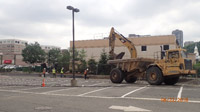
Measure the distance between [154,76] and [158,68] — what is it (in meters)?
0.73

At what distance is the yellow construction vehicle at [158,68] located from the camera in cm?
1698

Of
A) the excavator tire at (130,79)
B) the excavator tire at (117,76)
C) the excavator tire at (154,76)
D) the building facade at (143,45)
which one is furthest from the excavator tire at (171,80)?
the building facade at (143,45)

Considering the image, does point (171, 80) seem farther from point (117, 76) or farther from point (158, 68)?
point (117, 76)

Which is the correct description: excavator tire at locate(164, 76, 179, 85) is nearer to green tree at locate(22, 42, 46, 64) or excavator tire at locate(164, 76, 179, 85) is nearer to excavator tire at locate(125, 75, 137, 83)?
excavator tire at locate(125, 75, 137, 83)

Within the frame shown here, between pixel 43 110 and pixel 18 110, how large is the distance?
0.95 meters

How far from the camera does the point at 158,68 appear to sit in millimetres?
18000

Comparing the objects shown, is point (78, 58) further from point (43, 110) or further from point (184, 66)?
point (43, 110)

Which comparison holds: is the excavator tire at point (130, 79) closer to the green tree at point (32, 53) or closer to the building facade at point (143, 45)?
the building facade at point (143, 45)

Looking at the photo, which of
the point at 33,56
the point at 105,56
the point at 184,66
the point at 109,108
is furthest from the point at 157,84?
the point at 33,56

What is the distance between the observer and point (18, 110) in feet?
27.4

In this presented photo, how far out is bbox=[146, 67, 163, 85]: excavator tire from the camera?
1767 centimetres

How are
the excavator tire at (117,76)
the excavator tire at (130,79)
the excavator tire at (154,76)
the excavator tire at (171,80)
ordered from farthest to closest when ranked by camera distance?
the excavator tire at (130,79) < the excavator tire at (117,76) < the excavator tire at (171,80) < the excavator tire at (154,76)

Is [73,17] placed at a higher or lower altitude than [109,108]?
higher

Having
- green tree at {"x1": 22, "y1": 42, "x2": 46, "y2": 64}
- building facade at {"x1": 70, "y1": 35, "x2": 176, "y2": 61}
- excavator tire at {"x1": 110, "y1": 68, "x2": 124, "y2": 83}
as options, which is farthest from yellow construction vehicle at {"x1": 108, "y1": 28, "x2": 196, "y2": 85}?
green tree at {"x1": 22, "y1": 42, "x2": 46, "y2": 64}
